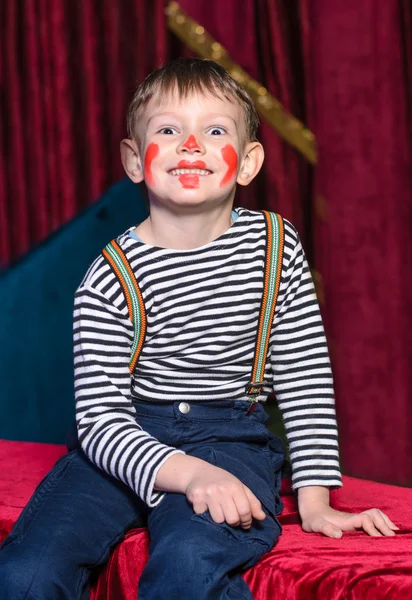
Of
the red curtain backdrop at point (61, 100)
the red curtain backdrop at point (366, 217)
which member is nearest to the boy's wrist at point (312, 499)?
the red curtain backdrop at point (366, 217)

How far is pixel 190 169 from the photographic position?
1.37 meters

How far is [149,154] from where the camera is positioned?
4.57ft

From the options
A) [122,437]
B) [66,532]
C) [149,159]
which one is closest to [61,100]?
[149,159]

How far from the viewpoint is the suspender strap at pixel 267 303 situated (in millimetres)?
1407

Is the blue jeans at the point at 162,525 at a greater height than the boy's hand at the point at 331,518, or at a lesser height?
greater

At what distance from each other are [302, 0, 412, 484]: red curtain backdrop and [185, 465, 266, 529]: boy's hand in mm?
1022

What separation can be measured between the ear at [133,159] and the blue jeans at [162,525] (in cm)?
38

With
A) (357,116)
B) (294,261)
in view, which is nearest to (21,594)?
(294,261)

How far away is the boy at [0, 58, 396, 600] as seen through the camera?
4.17 ft

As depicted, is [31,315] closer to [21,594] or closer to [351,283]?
[351,283]

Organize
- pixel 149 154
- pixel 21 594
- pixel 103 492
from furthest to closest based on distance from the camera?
pixel 149 154 < pixel 103 492 < pixel 21 594

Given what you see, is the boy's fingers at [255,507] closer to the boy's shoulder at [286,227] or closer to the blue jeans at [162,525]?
the blue jeans at [162,525]

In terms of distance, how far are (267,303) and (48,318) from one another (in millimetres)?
939

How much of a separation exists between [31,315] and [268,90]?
31.0 inches
